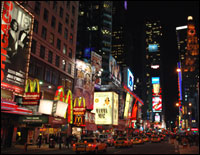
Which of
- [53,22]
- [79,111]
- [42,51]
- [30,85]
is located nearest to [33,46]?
[42,51]

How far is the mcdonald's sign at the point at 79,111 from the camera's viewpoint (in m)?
44.2

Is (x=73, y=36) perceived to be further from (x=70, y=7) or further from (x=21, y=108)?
(x=21, y=108)

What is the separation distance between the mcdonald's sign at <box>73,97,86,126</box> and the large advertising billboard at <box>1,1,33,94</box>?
52.2 feet

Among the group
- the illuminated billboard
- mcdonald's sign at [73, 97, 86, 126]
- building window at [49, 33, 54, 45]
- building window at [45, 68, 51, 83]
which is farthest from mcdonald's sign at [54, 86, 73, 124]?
the illuminated billboard

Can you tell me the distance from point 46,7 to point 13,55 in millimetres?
14375

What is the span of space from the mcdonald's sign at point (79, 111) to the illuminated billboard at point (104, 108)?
15.8 meters

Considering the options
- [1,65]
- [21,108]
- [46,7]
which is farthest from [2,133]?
[46,7]

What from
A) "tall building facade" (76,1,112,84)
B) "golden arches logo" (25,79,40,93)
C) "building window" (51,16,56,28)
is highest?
"tall building facade" (76,1,112,84)

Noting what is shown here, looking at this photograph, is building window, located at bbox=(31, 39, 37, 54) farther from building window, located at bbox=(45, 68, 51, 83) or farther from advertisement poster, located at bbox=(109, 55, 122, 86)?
advertisement poster, located at bbox=(109, 55, 122, 86)

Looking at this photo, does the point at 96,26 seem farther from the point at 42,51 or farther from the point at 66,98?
the point at 42,51

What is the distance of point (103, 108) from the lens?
65.6 metres

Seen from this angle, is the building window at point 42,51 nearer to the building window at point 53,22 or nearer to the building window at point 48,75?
the building window at point 48,75

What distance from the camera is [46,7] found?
40.1 meters

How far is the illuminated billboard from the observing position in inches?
2566
